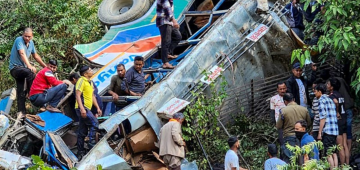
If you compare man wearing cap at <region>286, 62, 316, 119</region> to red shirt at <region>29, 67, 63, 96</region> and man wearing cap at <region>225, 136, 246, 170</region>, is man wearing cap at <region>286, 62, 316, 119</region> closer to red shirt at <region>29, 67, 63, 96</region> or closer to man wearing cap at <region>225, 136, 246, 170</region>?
man wearing cap at <region>225, 136, 246, 170</region>

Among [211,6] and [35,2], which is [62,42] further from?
[211,6]

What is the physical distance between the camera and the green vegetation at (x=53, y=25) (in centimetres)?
1548

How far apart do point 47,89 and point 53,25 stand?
410 centimetres

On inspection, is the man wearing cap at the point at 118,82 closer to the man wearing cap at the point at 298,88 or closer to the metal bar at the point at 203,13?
the metal bar at the point at 203,13

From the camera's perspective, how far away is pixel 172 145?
10578 mm

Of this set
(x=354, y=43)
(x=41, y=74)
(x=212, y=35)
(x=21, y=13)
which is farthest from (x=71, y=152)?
(x=21, y=13)

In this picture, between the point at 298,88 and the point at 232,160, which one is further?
the point at 298,88

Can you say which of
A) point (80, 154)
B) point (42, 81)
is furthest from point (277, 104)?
point (42, 81)

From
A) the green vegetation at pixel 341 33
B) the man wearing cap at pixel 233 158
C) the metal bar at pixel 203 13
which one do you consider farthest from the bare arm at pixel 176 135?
the metal bar at pixel 203 13

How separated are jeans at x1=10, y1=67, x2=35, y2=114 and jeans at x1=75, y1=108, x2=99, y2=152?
1.46 m

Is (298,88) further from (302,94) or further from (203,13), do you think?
(203,13)

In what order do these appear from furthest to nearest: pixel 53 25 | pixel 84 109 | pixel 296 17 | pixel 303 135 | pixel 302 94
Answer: pixel 53 25 → pixel 296 17 → pixel 302 94 → pixel 84 109 → pixel 303 135

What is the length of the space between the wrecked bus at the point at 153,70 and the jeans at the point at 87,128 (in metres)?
0.13

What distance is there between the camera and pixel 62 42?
15.7 m
